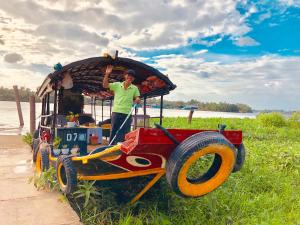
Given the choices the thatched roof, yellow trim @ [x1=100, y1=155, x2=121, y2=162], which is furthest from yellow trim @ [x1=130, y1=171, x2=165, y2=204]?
the thatched roof

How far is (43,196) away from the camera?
4.79 metres

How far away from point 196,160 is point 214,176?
1.70 feet

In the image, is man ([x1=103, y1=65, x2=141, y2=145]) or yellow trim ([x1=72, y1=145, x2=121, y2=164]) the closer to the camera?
yellow trim ([x1=72, y1=145, x2=121, y2=164])

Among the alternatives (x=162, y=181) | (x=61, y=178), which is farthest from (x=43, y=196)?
(x=162, y=181)

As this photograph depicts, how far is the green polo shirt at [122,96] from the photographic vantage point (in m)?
5.23

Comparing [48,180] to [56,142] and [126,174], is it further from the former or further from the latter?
[126,174]

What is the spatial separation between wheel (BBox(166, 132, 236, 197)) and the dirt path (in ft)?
5.00

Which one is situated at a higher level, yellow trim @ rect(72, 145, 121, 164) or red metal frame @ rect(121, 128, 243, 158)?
red metal frame @ rect(121, 128, 243, 158)

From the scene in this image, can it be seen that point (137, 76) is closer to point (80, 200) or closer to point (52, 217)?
point (80, 200)

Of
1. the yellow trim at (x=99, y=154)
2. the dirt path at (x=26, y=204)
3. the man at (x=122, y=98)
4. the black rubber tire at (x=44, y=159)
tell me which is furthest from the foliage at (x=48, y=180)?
the man at (x=122, y=98)

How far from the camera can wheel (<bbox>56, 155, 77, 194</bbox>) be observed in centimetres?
407

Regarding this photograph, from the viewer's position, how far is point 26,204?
Answer: 14.5 feet

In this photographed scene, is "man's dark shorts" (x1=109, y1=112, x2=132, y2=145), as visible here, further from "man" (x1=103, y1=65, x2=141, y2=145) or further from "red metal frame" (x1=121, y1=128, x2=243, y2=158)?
"red metal frame" (x1=121, y1=128, x2=243, y2=158)

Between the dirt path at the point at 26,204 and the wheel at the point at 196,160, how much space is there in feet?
5.00
